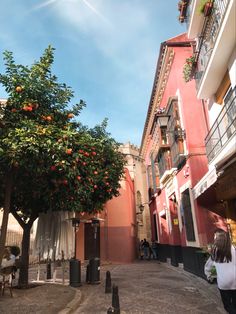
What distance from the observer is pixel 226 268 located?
4.27 metres

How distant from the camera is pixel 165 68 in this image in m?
14.8

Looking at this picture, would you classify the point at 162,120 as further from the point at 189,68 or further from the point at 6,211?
the point at 6,211

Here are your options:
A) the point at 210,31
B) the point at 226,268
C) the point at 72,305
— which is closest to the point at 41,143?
the point at 72,305

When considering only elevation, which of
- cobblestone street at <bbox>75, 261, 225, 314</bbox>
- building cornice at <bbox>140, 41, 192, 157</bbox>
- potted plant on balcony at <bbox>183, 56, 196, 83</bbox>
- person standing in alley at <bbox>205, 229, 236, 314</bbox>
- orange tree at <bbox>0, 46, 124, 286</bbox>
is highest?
building cornice at <bbox>140, 41, 192, 157</bbox>

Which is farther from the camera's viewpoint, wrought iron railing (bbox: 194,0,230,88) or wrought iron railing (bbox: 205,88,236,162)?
wrought iron railing (bbox: 205,88,236,162)

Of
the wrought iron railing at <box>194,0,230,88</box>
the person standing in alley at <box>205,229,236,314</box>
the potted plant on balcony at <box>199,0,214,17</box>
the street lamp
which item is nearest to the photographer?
the person standing in alley at <box>205,229,236,314</box>

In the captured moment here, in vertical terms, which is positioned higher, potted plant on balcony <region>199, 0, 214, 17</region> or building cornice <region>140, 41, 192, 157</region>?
building cornice <region>140, 41, 192, 157</region>

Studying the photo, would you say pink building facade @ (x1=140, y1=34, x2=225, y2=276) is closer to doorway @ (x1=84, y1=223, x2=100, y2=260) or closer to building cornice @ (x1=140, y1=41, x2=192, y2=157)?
building cornice @ (x1=140, y1=41, x2=192, y2=157)

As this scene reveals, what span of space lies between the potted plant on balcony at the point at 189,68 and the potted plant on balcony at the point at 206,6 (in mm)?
2485

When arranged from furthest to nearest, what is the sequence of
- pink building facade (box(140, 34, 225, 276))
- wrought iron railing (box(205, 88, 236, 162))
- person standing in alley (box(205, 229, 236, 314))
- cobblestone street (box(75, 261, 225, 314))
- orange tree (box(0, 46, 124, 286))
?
1. pink building facade (box(140, 34, 225, 276))
2. wrought iron railing (box(205, 88, 236, 162))
3. cobblestone street (box(75, 261, 225, 314))
4. orange tree (box(0, 46, 124, 286))
5. person standing in alley (box(205, 229, 236, 314))

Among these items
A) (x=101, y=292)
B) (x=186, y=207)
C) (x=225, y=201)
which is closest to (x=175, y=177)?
(x=186, y=207)

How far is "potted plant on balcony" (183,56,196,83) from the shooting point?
11559mm

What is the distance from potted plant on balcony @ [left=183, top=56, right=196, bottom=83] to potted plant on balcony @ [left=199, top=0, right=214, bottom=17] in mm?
2485

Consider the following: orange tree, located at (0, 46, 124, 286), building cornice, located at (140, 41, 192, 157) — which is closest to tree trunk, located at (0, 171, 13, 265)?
orange tree, located at (0, 46, 124, 286)
